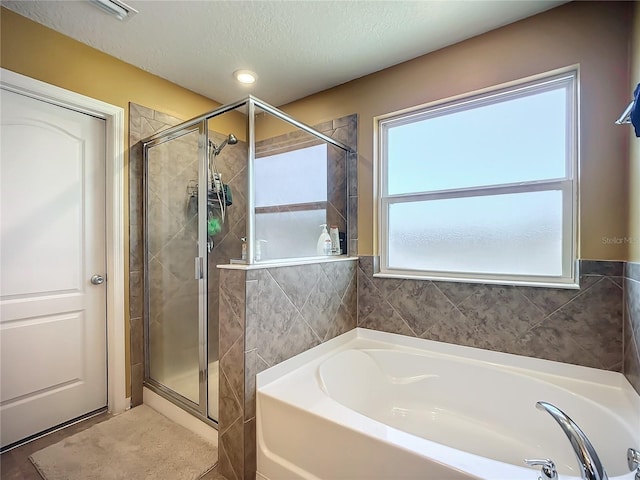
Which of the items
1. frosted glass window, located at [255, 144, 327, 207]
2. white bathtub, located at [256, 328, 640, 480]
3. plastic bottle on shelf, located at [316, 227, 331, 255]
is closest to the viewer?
white bathtub, located at [256, 328, 640, 480]

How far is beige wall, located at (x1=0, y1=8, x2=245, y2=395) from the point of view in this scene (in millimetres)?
1618

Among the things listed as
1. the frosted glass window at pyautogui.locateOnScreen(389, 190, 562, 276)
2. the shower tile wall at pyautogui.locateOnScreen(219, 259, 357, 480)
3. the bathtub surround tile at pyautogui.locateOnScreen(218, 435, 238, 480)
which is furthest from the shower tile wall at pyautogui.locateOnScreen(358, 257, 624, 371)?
the bathtub surround tile at pyautogui.locateOnScreen(218, 435, 238, 480)

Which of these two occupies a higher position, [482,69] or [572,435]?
[482,69]

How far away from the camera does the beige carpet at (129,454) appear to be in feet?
4.92

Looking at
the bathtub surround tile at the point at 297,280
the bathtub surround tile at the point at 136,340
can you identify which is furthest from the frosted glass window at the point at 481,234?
the bathtub surround tile at the point at 136,340

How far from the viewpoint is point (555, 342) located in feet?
5.27

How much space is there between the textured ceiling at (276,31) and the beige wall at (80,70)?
0.06 m

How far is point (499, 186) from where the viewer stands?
1.81m

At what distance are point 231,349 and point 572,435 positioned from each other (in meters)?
1.35

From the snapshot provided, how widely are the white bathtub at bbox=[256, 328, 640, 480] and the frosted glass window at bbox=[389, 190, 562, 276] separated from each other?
0.54m

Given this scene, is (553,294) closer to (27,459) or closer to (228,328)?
(228,328)

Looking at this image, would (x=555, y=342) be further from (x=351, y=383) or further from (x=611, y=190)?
(x=351, y=383)

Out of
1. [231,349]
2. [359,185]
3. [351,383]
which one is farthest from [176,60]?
[351,383]

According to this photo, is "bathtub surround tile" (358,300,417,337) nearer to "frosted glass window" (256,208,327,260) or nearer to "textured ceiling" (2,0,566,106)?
"frosted glass window" (256,208,327,260)
